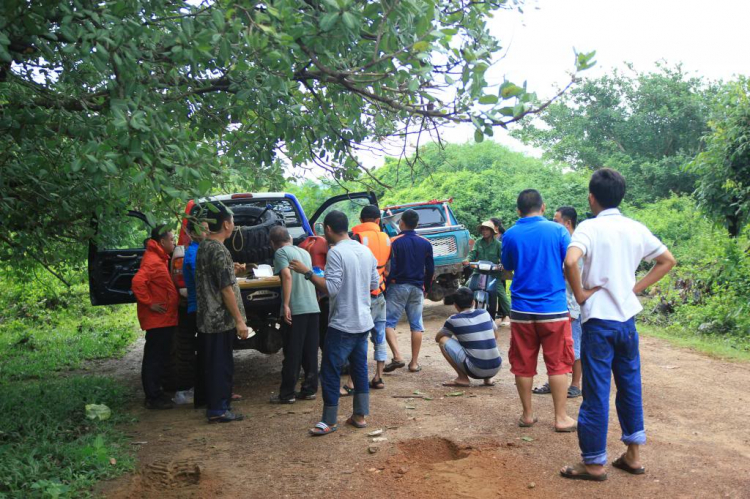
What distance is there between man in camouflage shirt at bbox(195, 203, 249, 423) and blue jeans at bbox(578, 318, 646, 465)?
10.3ft

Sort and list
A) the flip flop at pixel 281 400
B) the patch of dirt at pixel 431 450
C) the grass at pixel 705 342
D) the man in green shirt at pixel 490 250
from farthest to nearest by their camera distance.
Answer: the man in green shirt at pixel 490 250, the grass at pixel 705 342, the flip flop at pixel 281 400, the patch of dirt at pixel 431 450

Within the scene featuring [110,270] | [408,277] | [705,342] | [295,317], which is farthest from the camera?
[705,342]

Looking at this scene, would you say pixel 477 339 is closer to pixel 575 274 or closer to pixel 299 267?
pixel 299 267

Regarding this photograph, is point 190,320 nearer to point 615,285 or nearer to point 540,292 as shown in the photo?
point 540,292

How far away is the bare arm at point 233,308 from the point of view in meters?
6.36

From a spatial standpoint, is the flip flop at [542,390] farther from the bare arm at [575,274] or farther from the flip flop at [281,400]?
the bare arm at [575,274]

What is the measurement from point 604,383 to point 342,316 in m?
2.25

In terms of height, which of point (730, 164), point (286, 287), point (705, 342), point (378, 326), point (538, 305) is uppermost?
point (730, 164)

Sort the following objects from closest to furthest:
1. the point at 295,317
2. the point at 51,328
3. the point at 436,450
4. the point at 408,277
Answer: the point at 436,450 < the point at 295,317 < the point at 408,277 < the point at 51,328

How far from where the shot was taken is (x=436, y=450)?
17.9 ft

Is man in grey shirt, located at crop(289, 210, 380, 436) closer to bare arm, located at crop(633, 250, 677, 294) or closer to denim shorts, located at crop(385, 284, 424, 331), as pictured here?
denim shorts, located at crop(385, 284, 424, 331)

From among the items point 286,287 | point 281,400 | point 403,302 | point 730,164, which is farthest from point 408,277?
point 730,164

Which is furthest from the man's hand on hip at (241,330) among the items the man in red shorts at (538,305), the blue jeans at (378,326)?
the man in red shorts at (538,305)

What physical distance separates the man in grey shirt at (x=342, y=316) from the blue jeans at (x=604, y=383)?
78.9 inches
